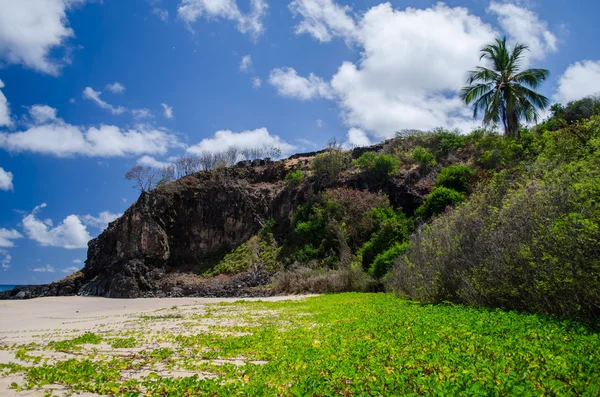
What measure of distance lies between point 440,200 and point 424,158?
10.9 m

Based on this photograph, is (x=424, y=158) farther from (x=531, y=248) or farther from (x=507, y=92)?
(x=531, y=248)

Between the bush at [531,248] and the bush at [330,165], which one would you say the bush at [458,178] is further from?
the bush at [330,165]

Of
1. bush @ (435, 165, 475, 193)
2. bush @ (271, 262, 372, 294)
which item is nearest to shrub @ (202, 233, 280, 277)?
bush @ (271, 262, 372, 294)

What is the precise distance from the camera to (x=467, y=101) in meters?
26.9

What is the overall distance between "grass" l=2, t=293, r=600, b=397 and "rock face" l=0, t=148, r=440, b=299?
28909 millimetres

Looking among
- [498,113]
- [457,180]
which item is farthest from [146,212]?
[498,113]

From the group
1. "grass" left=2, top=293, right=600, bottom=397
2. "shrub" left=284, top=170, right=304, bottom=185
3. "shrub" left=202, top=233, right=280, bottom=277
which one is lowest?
"grass" left=2, top=293, right=600, bottom=397

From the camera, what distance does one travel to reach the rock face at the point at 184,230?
127 ft

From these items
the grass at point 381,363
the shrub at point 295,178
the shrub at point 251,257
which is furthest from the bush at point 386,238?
the shrub at point 295,178

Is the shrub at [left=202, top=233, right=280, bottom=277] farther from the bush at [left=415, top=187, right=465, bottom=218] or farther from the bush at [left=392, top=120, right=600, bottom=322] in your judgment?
the bush at [left=392, top=120, right=600, bottom=322]

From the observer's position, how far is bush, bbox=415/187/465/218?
2445 centimetres

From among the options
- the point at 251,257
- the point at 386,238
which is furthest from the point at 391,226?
the point at 251,257

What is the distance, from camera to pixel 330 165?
42062 millimetres

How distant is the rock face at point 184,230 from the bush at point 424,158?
4096 mm
